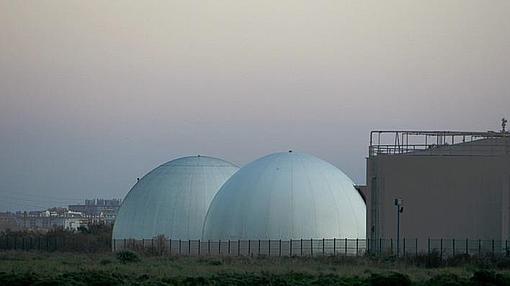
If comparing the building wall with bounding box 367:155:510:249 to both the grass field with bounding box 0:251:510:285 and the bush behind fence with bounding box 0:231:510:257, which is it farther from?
the grass field with bounding box 0:251:510:285

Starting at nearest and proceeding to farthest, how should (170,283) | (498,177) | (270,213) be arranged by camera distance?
1. (170,283)
2. (498,177)
3. (270,213)

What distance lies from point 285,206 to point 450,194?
34.5 feet

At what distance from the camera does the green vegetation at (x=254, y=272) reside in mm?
32062

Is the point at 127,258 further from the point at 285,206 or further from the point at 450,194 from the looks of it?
the point at 450,194

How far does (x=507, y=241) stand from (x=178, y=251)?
19820 mm

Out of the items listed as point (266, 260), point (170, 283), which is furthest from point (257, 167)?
point (170, 283)

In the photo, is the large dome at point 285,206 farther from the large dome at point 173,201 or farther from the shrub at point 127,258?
the shrub at point 127,258

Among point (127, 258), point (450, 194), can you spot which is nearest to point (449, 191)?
point (450, 194)

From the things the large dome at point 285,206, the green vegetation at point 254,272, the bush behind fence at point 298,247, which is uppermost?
the large dome at point 285,206

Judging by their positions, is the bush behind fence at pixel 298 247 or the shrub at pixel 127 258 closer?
the shrub at pixel 127 258

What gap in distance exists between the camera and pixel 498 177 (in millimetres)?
49469

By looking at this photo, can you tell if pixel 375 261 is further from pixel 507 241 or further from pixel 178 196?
pixel 178 196

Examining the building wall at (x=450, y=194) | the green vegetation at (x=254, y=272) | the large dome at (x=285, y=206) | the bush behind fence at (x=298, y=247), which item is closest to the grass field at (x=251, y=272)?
the green vegetation at (x=254, y=272)

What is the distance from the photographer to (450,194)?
164 ft
